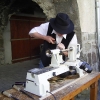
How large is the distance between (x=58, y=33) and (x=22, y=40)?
17.5 feet

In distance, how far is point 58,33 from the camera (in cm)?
191

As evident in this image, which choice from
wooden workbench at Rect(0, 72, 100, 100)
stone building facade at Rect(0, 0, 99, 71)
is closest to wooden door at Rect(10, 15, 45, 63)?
stone building facade at Rect(0, 0, 99, 71)

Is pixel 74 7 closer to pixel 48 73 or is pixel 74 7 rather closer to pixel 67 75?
pixel 67 75

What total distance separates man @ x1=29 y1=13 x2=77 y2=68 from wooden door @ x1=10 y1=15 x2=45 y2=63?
471 centimetres

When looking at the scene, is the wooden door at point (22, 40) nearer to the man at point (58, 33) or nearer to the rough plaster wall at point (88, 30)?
the rough plaster wall at point (88, 30)

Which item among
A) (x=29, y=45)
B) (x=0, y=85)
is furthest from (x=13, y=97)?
(x=29, y=45)

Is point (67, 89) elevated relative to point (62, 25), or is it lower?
lower

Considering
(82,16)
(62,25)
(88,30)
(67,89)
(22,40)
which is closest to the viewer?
(67,89)

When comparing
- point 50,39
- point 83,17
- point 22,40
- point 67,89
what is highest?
point 83,17

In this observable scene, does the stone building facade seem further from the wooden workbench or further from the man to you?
the wooden workbench

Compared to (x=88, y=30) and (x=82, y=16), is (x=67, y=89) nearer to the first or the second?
(x=82, y=16)

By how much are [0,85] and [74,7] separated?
2491 mm

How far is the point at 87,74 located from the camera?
1.88 m

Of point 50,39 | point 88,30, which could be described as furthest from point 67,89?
point 88,30
